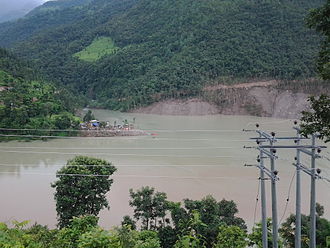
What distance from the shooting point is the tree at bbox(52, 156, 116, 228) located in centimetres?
1064

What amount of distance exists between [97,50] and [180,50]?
77.1 feet

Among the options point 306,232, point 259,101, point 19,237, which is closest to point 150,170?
point 306,232

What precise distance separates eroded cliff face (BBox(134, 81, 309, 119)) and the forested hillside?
1804mm

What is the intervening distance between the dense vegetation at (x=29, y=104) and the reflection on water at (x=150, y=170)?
2297 mm

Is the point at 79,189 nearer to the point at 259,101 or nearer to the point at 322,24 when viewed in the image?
the point at 322,24

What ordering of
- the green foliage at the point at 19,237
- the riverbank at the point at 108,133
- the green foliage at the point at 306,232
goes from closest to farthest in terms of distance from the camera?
the green foliage at the point at 19,237
the green foliage at the point at 306,232
the riverbank at the point at 108,133

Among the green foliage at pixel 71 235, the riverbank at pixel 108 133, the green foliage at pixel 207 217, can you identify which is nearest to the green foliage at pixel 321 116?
the green foliage at pixel 71 235

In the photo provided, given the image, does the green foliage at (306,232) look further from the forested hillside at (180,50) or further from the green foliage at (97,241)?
the forested hillside at (180,50)

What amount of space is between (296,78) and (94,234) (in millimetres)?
42392

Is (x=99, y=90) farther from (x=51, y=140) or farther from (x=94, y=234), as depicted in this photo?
(x=94, y=234)

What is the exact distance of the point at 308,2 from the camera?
5612 cm

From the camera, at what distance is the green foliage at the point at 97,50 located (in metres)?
69.9

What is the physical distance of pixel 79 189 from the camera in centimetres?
1087

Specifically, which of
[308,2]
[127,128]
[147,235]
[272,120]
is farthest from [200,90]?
[147,235]
